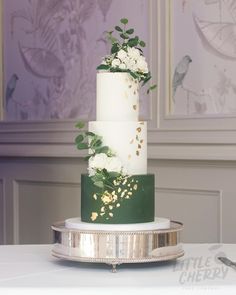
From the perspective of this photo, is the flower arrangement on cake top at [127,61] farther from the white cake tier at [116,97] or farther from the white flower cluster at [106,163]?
the white flower cluster at [106,163]

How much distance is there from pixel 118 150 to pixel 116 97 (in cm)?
11

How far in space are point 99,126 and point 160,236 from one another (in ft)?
0.84

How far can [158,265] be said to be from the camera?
153 centimetres

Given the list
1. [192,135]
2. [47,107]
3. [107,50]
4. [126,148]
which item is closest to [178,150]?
[192,135]

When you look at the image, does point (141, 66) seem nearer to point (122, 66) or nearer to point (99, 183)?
point (122, 66)

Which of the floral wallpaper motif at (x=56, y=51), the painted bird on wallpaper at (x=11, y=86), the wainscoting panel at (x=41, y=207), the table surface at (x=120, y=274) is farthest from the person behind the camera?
the painted bird on wallpaper at (x=11, y=86)

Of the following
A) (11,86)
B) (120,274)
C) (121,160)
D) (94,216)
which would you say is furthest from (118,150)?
(11,86)

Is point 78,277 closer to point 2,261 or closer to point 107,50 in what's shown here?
point 2,261

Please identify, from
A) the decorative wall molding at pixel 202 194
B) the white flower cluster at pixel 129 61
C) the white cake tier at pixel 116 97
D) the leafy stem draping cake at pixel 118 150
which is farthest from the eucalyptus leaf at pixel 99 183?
the decorative wall molding at pixel 202 194

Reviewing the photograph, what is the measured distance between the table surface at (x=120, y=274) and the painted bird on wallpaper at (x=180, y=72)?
3.71 feet

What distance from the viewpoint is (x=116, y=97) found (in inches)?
61.0

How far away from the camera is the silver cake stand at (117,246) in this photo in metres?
1.46

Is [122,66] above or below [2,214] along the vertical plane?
above

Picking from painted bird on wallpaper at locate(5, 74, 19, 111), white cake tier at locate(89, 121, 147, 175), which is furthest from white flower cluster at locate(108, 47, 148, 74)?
painted bird on wallpaper at locate(5, 74, 19, 111)
